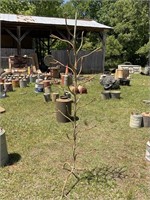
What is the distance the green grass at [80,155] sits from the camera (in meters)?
3.60

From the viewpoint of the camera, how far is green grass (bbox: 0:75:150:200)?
360 centimetres

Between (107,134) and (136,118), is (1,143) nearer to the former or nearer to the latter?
(107,134)

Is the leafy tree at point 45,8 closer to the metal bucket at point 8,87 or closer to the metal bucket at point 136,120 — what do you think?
the metal bucket at point 8,87

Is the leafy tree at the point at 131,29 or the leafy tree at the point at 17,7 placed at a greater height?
the leafy tree at the point at 17,7

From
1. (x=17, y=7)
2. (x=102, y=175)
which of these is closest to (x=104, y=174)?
(x=102, y=175)

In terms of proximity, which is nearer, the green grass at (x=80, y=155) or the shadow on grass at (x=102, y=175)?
the green grass at (x=80, y=155)

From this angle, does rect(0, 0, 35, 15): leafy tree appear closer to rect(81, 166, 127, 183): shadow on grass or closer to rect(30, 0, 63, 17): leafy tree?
rect(30, 0, 63, 17): leafy tree

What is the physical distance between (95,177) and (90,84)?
8.66 m

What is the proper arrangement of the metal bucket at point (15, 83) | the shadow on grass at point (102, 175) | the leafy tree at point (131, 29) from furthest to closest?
the leafy tree at point (131, 29), the metal bucket at point (15, 83), the shadow on grass at point (102, 175)

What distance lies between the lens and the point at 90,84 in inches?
485

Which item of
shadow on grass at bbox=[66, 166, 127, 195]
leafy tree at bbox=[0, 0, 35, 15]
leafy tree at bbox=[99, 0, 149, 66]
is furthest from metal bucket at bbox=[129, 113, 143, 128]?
leafy tree at bbox=[0, 0, 35, 15]

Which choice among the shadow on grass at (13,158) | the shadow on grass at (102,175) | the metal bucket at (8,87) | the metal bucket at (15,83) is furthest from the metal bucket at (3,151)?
the metal bucket at (15,83)

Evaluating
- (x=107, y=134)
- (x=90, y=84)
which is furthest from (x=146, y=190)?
(x=90, y=84)

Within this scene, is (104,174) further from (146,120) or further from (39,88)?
(39,88)
